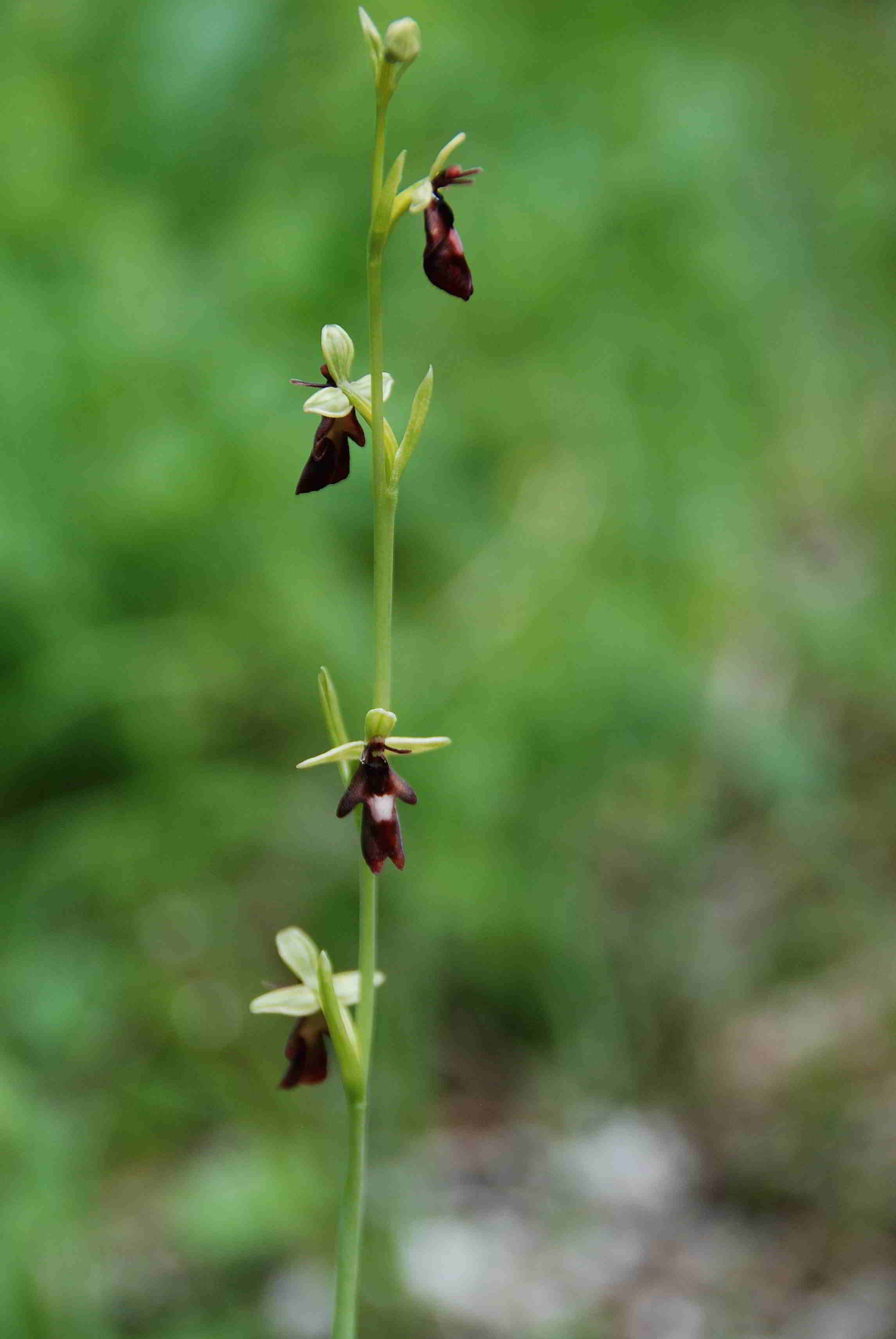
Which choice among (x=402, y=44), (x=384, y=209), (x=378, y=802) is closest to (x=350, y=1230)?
→ (x=378, y=802)

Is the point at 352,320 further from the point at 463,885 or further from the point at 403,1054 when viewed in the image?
the point at 403,1054

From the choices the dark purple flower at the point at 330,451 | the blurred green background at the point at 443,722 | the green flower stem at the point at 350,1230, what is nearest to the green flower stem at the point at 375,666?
the green flower stem at the point at 350,1230

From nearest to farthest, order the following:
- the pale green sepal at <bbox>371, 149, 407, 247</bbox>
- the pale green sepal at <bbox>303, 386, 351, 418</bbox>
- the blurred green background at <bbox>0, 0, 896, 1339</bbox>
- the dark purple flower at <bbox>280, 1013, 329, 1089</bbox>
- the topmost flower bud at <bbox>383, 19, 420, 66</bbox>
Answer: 1. the topmost flower bud at <bbox>383, 19, 420, 66</bbox>
2. the pale green sepal at <bbox>371, 149, 407, 247</bbox>
3. the pale green sepal at <bbox>303, 386, 351, 418</bbox>
4. the dark purple flower at <bbox>280, 1013, 329, 1089</bbox>
5. the blurred green background at <bbox>0, 0, 896, 1339</bbox>

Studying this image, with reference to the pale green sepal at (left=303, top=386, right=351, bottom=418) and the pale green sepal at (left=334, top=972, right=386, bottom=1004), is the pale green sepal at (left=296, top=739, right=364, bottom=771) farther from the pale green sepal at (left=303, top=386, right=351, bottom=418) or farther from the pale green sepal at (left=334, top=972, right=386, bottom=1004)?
the pale green sepal at (left=303, top=386, right=351, bottom=418)

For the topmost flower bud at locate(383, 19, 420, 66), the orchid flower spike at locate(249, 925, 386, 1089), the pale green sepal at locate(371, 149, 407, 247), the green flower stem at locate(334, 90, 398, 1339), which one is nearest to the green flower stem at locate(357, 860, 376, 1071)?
the green flower stem at locate(334, 90, 398, 1339)

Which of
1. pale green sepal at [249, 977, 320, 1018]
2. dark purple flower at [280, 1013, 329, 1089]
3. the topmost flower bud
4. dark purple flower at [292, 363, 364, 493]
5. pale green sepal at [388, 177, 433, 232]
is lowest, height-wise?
dark purple flower at [280, 1013, 329, 1089]

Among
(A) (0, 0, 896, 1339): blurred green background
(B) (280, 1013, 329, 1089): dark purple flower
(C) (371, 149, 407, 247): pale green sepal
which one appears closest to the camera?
(C) (371, 149, 407, 247): pale green sepal

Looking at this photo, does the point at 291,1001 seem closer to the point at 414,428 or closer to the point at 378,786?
the point at 378,786
